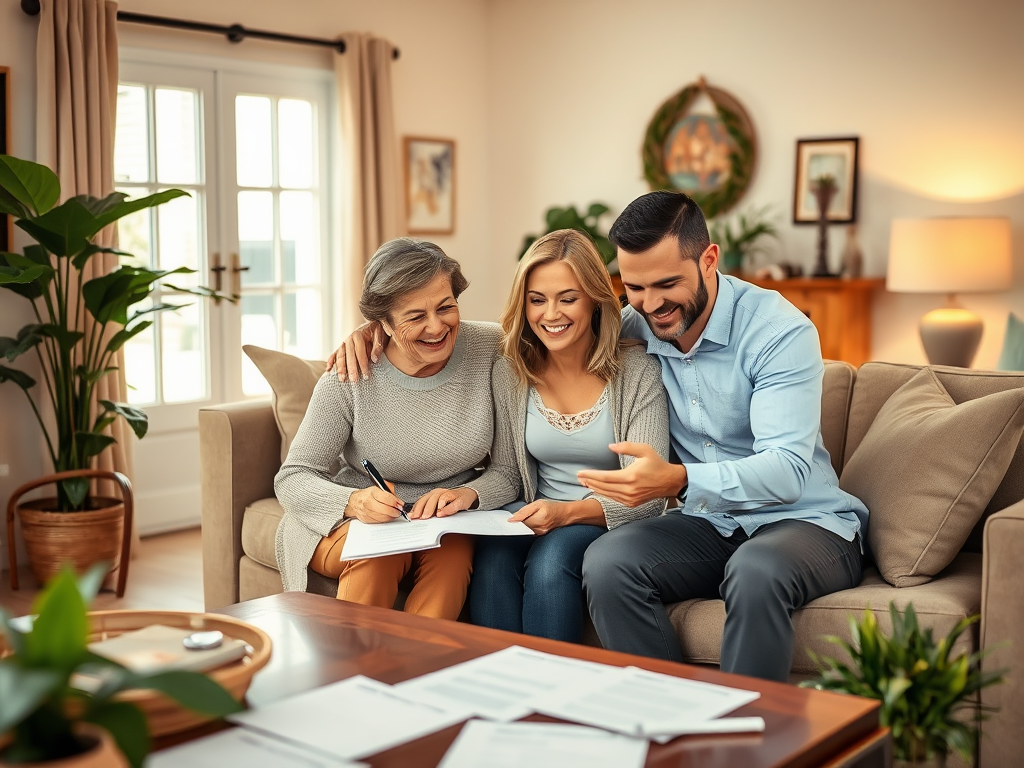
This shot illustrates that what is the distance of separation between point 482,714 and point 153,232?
12.9 feet

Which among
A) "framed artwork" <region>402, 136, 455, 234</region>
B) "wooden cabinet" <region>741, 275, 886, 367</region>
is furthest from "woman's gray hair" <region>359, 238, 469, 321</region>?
"framed artwork" <region>402, 136, 455, 234</region>

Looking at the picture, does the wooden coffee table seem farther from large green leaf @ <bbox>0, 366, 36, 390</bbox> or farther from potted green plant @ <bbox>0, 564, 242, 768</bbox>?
large green leaf @ <bbox>0, 366, 36, 390</bbox>

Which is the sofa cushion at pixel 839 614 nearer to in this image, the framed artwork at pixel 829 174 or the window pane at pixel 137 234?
the framed artwork at pixel 829 174

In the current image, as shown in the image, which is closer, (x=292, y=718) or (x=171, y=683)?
(x=171, y=683)

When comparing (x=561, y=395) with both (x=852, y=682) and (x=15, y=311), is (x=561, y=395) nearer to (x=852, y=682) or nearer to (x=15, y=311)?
(x=852, y=682)

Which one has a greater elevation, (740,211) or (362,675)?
(740,211)

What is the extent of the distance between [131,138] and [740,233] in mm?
2795

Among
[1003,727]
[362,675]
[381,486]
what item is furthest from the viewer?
[381,486]

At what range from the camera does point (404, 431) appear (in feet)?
8.19

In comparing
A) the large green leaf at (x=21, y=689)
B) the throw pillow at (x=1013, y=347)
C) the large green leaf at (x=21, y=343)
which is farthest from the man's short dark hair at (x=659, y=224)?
the large green leaf at (x=21, y=343)

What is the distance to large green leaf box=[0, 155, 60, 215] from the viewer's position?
3.36 metres

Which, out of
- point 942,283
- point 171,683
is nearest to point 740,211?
point 942,283

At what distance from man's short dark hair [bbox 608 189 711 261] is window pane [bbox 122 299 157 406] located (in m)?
3.01

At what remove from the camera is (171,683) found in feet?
3.04
